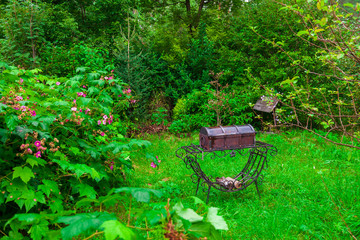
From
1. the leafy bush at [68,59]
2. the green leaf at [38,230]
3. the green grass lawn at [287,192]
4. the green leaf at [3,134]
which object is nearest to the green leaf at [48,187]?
the green leaf at [38,230]

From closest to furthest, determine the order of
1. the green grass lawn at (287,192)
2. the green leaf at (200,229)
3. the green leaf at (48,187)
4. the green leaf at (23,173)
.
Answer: the green leaf at (200,229), the green leaf at (23,173), the green leaf at (48,187), the green grass lawn at (287,192)

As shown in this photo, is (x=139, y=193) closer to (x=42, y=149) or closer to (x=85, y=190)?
(x=42, y=149)

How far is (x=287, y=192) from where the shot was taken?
4.19 metres

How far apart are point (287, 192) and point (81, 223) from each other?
3913 millimetres

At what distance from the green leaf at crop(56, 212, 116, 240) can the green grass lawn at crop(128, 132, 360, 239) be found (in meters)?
1.82

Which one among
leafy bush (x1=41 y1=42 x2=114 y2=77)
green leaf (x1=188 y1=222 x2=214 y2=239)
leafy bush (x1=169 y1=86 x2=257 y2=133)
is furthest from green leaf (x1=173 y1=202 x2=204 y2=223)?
leafy bush (x1=169 y1=86 x2=257 y2=133)

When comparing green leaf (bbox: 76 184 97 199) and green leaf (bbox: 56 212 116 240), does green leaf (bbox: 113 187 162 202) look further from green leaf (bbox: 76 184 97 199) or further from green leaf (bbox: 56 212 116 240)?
green leaf (bbox: 76 184 97 199)

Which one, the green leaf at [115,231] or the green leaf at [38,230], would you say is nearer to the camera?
the green leaf at [115,231]

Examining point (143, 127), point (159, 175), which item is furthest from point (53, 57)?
point (159, 175)

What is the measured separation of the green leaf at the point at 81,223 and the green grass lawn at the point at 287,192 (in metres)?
1.82

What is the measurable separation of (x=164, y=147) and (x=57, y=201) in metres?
4.12

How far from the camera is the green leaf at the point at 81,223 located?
892 millimetres

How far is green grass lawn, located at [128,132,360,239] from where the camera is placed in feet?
10.5

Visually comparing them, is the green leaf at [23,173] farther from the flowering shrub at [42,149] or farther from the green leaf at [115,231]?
the green leaf at [115,231]
